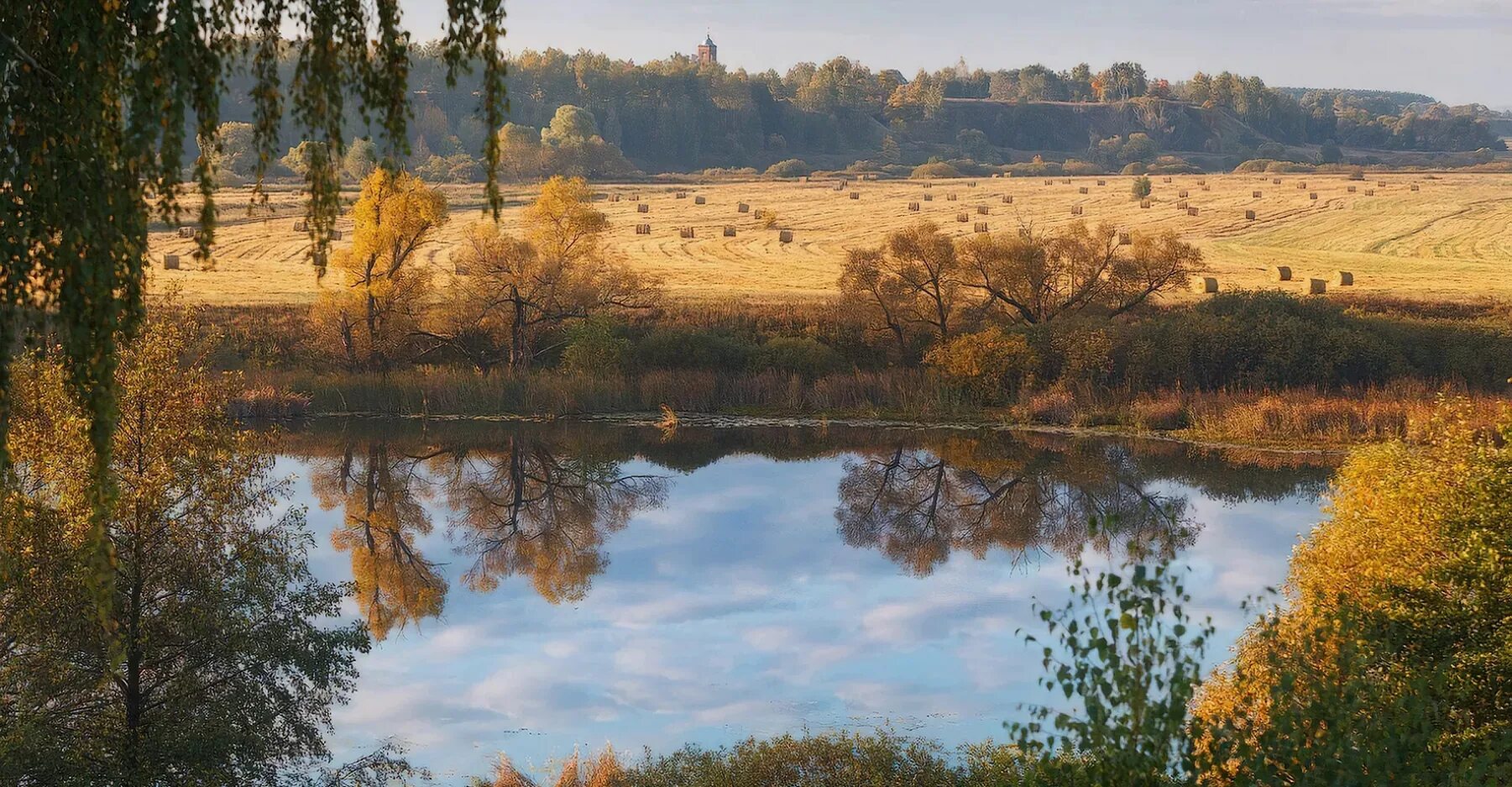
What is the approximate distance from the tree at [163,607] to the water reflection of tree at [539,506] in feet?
32.2

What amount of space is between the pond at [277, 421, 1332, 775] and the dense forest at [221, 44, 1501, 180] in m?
64.8

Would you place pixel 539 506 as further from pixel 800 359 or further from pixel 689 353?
pixel 800 359

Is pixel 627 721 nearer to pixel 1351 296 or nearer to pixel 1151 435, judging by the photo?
pixel 1151 435

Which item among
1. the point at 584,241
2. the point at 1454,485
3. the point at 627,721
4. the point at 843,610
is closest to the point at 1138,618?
the point at 1454,485

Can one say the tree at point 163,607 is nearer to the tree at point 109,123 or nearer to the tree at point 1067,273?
the tree at point 109,123

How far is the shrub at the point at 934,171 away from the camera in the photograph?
3898 inches

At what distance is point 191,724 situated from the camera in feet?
49.1

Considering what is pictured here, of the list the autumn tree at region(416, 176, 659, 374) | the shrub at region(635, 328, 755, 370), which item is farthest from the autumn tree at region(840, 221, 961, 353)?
the autumn tree at region(416, 176, 659, 374)

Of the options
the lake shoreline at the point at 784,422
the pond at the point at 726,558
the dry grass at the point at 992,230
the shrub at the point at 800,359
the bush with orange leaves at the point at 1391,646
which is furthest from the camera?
the dry grass at the point at 992,230

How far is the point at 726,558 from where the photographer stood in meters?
27.9

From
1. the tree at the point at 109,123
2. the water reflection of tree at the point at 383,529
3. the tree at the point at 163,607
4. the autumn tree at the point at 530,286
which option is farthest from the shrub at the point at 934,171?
the tree at the point at 109,123

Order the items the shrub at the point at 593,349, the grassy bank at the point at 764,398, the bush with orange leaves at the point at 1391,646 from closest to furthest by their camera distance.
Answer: the bush with orange leaves at the point at 1391,646
the grassy bank at the point at 764,398
the shrub at the point at 593,349

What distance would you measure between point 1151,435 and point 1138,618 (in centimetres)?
2733

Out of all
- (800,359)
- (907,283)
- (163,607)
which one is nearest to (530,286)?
(800,359)
